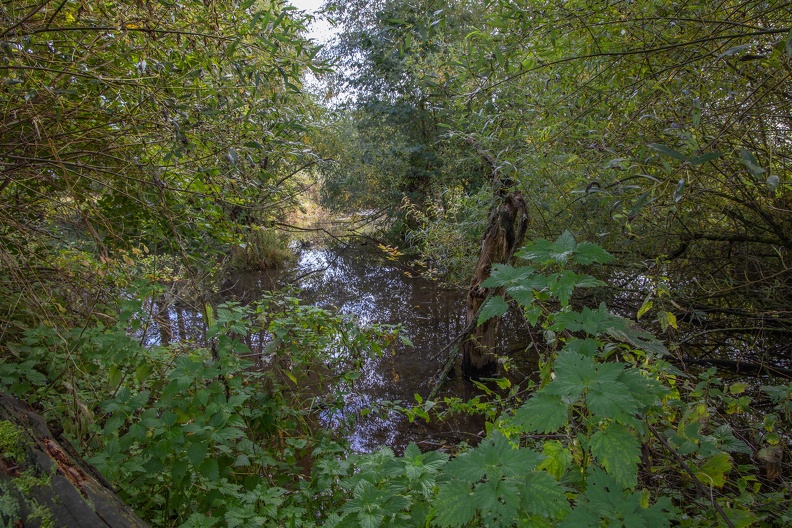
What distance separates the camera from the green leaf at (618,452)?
103 cm

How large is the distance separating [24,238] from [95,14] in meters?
1.22

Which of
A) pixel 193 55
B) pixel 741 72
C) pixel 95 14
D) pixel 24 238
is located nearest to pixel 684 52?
pixel 741 72

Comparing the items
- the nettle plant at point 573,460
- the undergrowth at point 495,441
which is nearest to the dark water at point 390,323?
the undergrowth at point 495,441

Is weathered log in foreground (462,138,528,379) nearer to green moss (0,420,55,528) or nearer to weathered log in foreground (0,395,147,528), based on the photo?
weathered log in foreground (0,395,147,528)

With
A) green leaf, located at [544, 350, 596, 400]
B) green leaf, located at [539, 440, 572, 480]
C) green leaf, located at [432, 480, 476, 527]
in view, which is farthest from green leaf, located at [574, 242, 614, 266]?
green leaf, located at [432, 480, 476, 527]

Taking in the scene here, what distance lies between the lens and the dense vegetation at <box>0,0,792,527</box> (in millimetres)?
1346

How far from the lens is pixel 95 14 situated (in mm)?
2324

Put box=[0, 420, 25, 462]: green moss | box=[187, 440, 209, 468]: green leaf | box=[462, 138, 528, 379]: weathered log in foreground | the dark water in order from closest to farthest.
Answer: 1. box=[0, 420, 25, 462]: green moss
2. box=[187, 440, 209, 468]: green leaf
3. the dark water
4. box=[462, 138, 528, 379]: weathered log in foreground

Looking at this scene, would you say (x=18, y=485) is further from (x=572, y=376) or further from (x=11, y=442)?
(x=572, y=376)

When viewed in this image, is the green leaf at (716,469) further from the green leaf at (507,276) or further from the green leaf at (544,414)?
the green leaf at (507,276)

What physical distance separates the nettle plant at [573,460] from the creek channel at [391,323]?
126cm

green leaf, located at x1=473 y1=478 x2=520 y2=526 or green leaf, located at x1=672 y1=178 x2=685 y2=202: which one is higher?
green leaf, located at x1=672 y1=178 x2=685 y2=202

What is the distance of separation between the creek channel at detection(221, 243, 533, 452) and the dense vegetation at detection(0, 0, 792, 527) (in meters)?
0.74

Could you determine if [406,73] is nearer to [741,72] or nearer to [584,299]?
[584,299]
